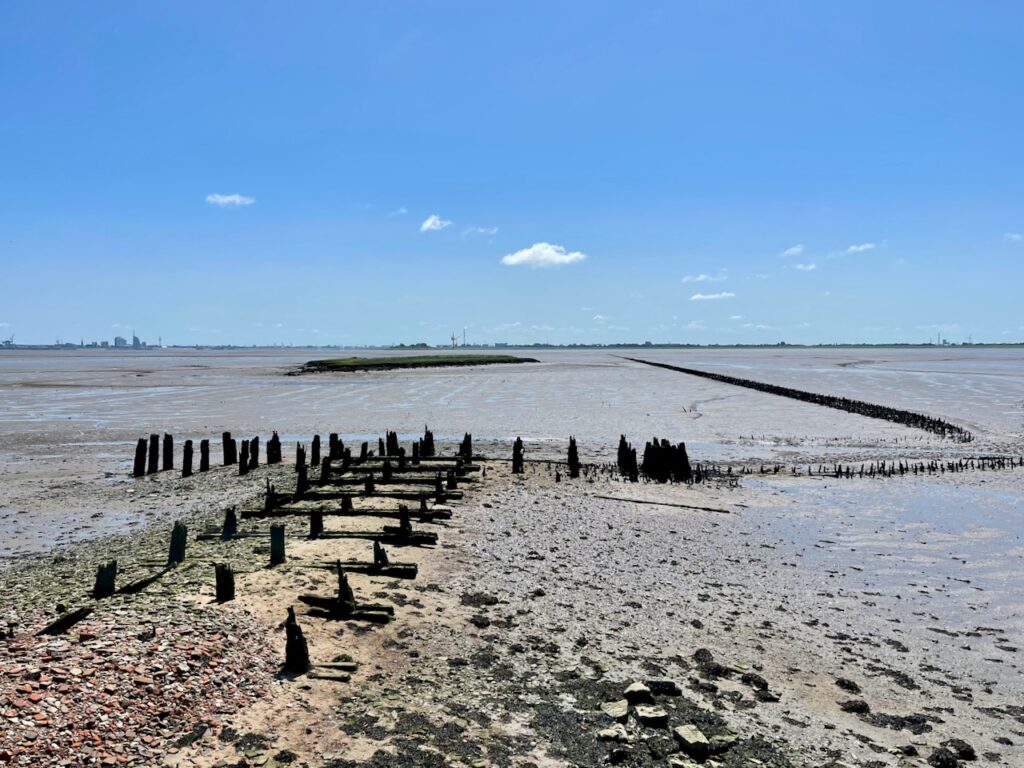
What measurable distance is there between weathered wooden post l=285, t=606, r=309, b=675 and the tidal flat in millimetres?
236

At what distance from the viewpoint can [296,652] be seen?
9.08m

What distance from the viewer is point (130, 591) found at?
34.7ft

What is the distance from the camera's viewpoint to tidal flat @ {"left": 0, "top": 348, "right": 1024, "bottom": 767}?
788cm

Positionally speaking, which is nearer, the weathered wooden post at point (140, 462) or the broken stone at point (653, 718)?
the broken stone at point (653, 718)

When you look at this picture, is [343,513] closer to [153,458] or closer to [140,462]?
[140,462]

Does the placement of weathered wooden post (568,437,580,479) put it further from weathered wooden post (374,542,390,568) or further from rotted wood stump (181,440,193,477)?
rotted wood stump (181,440,193,477)

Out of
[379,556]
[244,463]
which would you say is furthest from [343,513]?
[244,463]

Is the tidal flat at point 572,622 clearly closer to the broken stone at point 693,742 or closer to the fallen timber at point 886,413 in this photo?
the broken stone at point 693,742

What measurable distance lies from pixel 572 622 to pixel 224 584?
5.60 m

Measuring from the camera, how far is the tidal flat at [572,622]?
788 cm

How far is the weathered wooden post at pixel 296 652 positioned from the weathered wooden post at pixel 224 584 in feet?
6.34

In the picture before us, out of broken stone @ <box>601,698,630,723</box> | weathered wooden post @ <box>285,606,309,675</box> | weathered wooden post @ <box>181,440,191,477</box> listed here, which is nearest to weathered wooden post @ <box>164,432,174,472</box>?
weathered wooden post @ <box>181,440,191,477</box>

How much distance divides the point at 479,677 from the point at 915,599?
28.7 ft

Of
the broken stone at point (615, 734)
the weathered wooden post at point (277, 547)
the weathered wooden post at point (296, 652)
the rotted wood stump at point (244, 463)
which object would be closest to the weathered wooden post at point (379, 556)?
the weathered wooden post at point (277, 547)
